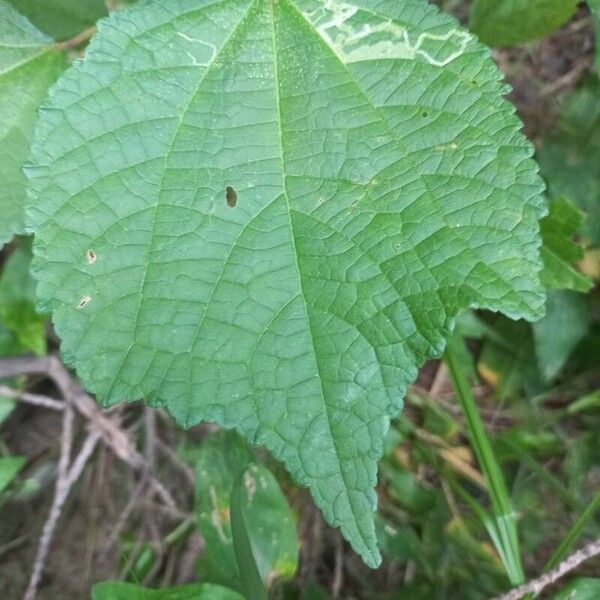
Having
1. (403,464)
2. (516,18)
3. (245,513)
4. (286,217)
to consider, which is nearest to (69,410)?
(245,513)

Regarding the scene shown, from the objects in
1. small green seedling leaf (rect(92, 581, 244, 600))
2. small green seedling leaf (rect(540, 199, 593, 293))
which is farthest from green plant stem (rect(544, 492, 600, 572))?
small green seedling leaf (rect(92, 581, 244, 600))

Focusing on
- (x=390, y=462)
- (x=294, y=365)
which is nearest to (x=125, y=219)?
(x=294, y=365)

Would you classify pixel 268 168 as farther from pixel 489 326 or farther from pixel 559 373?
pixel 559 373

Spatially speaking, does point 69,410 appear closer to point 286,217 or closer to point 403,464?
point 403,464

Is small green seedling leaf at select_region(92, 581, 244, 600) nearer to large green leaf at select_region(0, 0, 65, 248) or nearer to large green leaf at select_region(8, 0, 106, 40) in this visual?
large green leaf at select_region(0, 0, 65, 248)

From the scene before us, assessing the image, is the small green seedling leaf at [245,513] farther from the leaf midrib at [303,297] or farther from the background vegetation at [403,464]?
the leaf midrib at [303,297]
